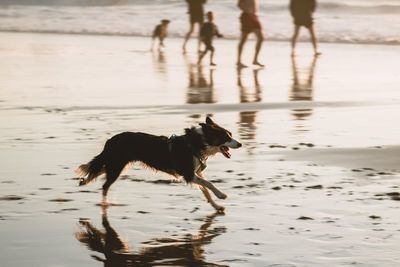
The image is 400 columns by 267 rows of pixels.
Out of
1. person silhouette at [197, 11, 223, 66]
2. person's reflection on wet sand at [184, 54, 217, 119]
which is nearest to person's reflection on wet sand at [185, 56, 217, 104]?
person's reflection on wet sand at [184, 54, 217, 119]

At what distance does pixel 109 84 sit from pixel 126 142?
32.6ft

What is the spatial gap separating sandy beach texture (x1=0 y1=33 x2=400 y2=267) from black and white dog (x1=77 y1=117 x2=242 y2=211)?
26cm

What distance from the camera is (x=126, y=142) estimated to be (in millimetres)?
8289

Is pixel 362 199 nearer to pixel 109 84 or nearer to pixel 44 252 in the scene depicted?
pixel 44 252

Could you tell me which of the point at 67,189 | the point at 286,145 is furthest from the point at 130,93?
the point at 67,189

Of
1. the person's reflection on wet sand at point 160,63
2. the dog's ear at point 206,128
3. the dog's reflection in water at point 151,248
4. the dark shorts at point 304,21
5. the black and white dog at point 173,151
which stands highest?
the dog's ear at point 206,128

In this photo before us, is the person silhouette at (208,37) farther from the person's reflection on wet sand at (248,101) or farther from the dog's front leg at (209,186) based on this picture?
the dog's front leg at (209,186)

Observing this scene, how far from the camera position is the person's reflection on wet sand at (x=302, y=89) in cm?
1419

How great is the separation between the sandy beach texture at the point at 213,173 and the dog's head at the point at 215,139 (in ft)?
1.56

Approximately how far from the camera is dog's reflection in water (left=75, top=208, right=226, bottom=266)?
6.41 m

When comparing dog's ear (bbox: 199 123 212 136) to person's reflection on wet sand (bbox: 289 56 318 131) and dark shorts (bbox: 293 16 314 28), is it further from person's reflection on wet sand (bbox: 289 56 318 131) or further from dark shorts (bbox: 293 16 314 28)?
dark shorts (bbox: 293 16 314 28)

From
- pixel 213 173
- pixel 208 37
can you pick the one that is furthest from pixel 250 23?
pixel 213 173

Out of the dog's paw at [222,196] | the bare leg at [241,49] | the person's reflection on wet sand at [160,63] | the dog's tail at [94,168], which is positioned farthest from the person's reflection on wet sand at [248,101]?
the dog's paw at [222,196]

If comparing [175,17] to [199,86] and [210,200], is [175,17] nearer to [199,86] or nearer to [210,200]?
[199,86]
